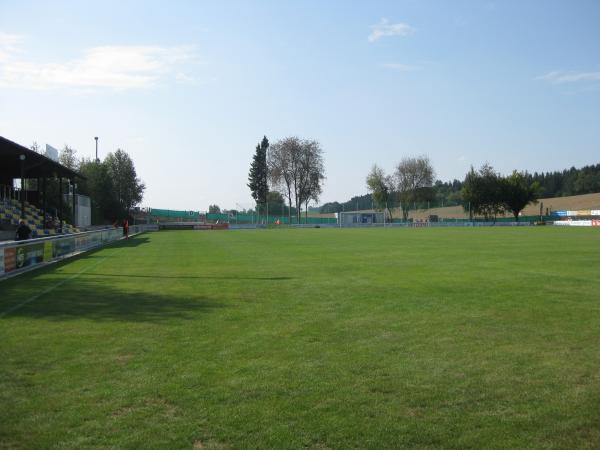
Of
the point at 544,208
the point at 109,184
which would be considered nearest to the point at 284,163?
the point at 109,184

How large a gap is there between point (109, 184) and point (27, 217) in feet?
111

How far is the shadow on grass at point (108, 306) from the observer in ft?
31.5

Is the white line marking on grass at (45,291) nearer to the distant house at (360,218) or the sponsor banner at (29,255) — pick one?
the sponsor banner at (29,255)

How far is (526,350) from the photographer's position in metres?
6.78

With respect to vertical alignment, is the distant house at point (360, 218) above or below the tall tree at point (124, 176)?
below

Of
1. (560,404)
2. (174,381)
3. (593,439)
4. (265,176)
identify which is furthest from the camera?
(265,176)

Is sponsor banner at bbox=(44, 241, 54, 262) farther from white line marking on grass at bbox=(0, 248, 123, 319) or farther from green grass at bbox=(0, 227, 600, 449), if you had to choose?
green grass at bbox=(0, 227, 600, 449)

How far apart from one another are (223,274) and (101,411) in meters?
11.9

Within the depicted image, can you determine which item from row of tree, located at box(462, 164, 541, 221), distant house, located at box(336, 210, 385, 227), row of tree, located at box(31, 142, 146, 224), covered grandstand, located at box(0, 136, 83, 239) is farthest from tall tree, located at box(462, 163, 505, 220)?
covered grandstand, located at box(0, 136, 83, 239)

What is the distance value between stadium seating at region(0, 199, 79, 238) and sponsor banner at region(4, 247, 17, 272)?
51.1 ft

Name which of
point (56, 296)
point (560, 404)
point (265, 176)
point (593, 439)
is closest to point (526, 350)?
point (560, 404)

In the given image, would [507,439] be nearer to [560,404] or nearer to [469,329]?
[560,404]

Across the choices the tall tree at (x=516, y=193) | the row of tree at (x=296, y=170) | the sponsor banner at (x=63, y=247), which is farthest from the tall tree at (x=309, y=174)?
the sponsor banner at (x=63, y=247)

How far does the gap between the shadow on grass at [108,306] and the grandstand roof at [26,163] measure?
636 inches
